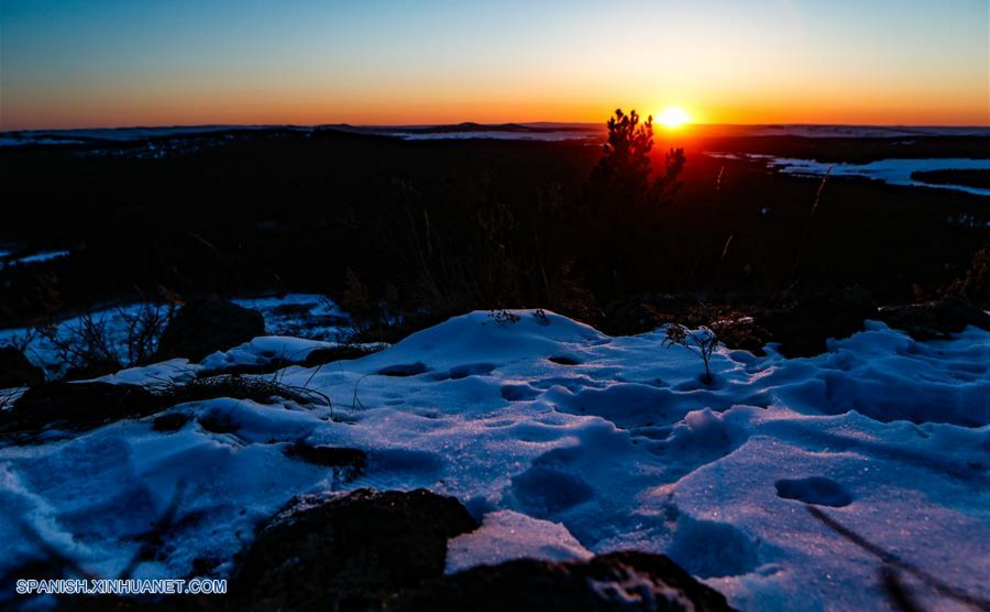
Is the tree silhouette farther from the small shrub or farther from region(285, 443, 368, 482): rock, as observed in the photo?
region(285, 443, 368, 482): rock

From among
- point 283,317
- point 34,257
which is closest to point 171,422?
point 283,317

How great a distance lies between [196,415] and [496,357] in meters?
1.40

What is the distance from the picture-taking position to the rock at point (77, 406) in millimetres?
1862

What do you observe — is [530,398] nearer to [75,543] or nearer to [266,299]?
[75,543]

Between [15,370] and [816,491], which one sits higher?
[816,491]

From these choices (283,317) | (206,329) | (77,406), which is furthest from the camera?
(283,317)

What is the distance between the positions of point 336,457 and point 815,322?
2.62m

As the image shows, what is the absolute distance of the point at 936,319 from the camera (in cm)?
304

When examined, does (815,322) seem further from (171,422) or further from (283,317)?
(283,317)

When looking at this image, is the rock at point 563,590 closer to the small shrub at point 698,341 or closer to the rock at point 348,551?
the rock at point 348,551

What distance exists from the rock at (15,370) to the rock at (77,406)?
6.00 feet

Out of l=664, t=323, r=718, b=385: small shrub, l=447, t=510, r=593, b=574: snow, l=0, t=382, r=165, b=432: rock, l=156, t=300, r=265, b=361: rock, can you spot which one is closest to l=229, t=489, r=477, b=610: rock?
l=447, t=510, r=593, b=574: snow

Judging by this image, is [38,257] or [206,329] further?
[38,257]

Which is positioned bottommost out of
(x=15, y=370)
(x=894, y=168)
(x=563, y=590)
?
(x=15, y=370)
